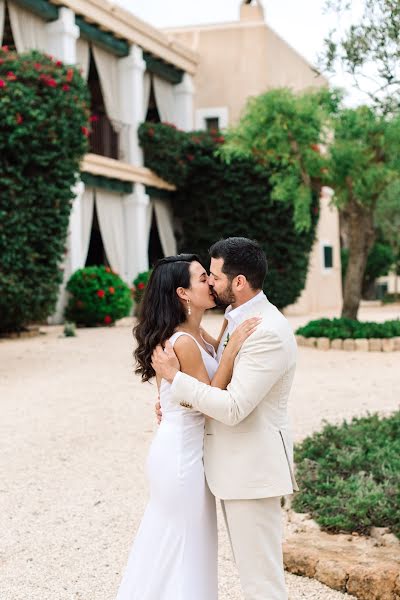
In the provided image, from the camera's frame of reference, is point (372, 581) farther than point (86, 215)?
No

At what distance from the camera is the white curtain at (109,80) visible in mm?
19438

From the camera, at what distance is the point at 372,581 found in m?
3.52

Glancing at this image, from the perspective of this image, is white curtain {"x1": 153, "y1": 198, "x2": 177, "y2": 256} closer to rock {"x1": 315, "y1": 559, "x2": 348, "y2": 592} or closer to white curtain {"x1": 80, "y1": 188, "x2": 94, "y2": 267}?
white curtain {"x1": 80, "y1": 188, "x2": 94, "y2": 267}

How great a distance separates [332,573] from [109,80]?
17.9m

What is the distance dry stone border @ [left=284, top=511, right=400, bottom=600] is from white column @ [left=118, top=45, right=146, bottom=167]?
16.5 meters

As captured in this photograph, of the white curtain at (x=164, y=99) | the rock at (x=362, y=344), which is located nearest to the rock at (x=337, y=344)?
the rock at (x=362, y=344)

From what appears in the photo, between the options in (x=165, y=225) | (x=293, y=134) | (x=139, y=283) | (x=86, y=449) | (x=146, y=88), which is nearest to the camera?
(x=86, y=449)

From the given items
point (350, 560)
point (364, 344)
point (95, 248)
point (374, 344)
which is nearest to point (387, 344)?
point (374, 344)

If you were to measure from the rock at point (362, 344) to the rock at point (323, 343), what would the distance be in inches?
18.4

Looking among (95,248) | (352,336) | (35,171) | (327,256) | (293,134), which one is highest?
(293,134)

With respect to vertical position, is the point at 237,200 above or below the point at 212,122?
below

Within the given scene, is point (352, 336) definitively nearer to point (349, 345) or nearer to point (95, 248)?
point (349, 345)

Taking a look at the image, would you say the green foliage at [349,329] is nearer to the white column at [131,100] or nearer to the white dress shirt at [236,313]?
the white column at [131,100]

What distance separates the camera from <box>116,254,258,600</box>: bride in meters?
2.76
